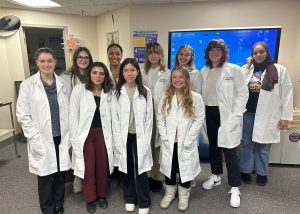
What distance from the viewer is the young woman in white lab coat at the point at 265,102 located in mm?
2225

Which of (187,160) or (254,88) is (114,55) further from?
(254,88)

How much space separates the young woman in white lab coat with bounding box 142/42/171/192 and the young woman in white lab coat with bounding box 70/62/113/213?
0.41m

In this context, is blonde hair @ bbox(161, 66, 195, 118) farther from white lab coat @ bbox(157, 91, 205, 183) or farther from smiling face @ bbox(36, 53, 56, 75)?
smiling face @ bbox(36, 53, 56, 75)

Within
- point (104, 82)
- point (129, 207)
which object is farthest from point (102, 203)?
point (104, 82)

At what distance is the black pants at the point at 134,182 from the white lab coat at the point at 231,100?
0.82m

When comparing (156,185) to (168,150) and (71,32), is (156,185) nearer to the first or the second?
(168,150)

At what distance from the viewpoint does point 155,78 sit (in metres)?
2.19

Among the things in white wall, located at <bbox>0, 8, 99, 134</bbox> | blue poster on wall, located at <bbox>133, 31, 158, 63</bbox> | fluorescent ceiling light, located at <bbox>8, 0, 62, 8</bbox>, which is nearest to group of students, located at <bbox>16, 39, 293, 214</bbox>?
blue poster on wall, located at <bbox>133, 31, 158, 63</bbox>

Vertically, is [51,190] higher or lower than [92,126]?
lower

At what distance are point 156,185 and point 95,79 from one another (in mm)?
1232

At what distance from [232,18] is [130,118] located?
8.92 feet

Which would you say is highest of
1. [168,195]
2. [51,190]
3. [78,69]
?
[78,69]

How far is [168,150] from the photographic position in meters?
1.94

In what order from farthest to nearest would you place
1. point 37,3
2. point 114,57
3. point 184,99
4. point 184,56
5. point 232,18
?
point 37,3 → point 232,18 → point 114,57 → point 184,56 → point 184,99
